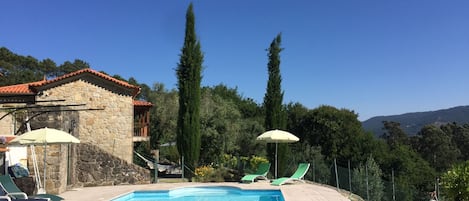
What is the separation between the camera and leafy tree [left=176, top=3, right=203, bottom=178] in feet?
61.9

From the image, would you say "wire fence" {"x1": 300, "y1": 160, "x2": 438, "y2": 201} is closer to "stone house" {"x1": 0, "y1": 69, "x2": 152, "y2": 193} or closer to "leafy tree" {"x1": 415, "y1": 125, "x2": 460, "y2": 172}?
"stone house" {"x1": 0, "y1": 69, "x2": 152, "y2": 193}

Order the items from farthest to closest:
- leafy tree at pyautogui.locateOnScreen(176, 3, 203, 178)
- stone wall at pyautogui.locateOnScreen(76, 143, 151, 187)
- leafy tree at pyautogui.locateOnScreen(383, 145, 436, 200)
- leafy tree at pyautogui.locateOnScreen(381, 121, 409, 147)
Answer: leafy tree at pyautogui.locateOnScreen(381, 121, 409, 147) < leafy tree at pyautogui.locateOnScreen(383, 145, 436, 200) < leafy tree at pyautogui.locateOnScreen(176, 3, 203, 178) < stone wall at pyautogui.locateOnScreen(76, 143, 151, 187)

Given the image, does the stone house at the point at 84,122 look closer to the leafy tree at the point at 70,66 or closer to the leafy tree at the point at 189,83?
the leafy tree at the point at 189,83

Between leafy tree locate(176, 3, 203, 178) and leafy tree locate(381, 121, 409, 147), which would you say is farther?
leafy tree locate(381, 121, 409, 147)

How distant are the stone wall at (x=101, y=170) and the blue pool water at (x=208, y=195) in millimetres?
2287

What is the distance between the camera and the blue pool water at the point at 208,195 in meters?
13.5

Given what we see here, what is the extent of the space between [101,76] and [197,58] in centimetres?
578

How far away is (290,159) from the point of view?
19.5 metres

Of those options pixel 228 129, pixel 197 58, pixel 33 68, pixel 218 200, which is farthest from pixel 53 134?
pixel 33 68

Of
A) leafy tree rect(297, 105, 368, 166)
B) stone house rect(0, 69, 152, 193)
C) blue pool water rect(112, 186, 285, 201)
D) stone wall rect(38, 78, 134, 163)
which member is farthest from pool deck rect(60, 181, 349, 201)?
leafy tree rect(297, 105, 368, 166)

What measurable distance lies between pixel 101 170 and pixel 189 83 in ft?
19.0

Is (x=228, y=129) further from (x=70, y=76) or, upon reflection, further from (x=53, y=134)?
(x=53, y=134)


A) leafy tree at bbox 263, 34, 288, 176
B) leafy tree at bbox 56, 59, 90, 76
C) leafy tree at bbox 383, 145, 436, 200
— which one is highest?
leafy tree at bbox 56, 59, 90, 76

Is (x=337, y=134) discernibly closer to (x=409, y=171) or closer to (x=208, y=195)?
(x=409, y=171)
